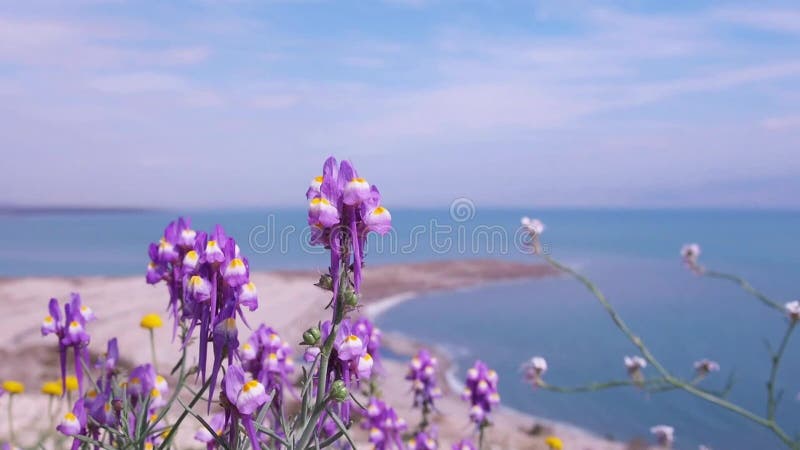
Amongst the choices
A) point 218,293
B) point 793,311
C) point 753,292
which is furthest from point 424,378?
point 218,293

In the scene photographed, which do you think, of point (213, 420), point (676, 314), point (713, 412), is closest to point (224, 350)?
point (213, 420)

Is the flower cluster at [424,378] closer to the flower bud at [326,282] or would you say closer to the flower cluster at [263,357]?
the flower cluster at [263,357]

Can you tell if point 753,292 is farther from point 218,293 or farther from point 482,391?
point 218,293

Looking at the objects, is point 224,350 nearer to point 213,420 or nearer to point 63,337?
point 213,420

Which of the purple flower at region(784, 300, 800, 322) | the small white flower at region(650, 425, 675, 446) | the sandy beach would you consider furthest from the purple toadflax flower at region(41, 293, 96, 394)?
the small white flower at region(650, 425, 675, 446)

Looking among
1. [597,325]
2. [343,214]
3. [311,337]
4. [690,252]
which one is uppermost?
[343,214]
